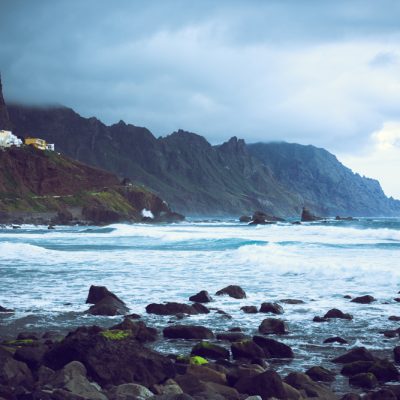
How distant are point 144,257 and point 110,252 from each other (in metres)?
5.13

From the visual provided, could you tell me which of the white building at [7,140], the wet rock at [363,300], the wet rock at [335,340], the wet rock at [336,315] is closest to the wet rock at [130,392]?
the wet rock at [335,340]

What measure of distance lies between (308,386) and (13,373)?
4.98 m

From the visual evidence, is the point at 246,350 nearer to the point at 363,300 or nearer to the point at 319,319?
the point at 319,319

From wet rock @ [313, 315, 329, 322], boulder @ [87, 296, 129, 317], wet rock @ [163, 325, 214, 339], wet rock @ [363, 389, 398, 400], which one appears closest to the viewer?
wet rock @ [363, 389, 398, 400]

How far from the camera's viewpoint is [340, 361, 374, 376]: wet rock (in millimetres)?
11781

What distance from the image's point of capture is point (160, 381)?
10.9 m

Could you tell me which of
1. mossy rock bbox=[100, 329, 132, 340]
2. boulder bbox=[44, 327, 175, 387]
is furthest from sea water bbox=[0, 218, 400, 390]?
boulder bbox=[44, 327, 175, 387]

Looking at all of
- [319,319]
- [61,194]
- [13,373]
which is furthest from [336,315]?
[61,194]

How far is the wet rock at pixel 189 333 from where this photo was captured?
14.9 m

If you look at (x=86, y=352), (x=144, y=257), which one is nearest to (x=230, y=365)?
(x=86, y=352)

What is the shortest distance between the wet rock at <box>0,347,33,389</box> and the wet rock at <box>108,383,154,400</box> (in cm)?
144

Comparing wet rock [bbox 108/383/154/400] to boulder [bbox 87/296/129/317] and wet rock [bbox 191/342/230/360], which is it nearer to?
wet rock [bbox 191/342/230/360]

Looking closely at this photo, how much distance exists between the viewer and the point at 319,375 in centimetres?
1138

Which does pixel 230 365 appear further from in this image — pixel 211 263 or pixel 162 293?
pixel 211 263
